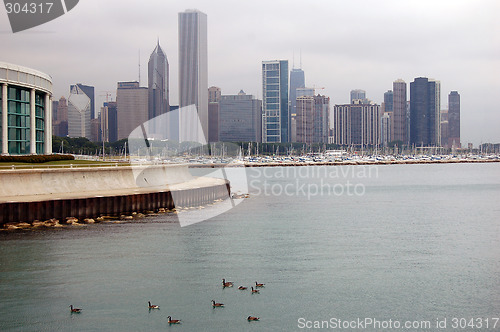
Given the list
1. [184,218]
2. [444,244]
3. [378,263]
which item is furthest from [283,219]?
[378,263]

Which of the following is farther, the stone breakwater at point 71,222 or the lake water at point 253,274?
the stone breakwater at point 71,222

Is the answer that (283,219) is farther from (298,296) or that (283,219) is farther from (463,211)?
(298,296)

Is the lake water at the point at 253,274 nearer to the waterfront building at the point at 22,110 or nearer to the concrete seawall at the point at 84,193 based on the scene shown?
the concrete seawall at the point at 84,193

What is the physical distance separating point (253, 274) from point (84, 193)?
26.7 m

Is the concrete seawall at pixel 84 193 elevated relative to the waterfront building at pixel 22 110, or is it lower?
lower

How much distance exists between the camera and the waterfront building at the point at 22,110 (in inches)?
2736

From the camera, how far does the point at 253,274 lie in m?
36.8

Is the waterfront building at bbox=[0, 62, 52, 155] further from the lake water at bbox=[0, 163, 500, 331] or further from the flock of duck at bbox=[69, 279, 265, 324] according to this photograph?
the flock of duck at bbox=[69, 279, 265, 324]

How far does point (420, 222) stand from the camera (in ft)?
203

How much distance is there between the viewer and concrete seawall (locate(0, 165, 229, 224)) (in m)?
50.8

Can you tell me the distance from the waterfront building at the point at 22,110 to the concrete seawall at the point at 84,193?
586 inches

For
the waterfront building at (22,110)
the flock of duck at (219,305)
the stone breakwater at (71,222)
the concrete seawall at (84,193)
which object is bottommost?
the flock of duck at (219,305)

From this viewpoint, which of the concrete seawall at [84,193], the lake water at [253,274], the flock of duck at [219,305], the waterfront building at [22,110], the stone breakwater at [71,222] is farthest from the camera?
the waterfront building at [22,110]

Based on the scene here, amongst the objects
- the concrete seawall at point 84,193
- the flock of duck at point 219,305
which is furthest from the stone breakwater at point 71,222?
the flock of duck at point 219,305
